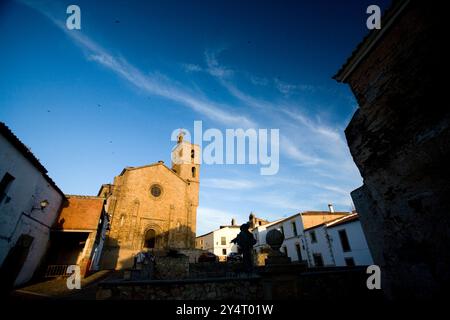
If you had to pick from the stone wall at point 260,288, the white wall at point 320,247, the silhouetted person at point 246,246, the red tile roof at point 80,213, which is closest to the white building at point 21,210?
the red tile roof at point 80,213

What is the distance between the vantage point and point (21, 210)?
9273mm

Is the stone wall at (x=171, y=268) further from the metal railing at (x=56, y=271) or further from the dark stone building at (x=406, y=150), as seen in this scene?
the dark stone building at (x=406, y=150)

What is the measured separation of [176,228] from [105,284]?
2004 centimetres

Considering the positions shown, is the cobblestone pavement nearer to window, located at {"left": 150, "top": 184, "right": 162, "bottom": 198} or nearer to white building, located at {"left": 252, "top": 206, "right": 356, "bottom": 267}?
window, located at {"left": 150, "top": 184, "right": 162, "bottom": 198}

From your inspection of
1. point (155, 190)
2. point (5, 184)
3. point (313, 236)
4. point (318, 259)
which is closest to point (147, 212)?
point (155, 190)

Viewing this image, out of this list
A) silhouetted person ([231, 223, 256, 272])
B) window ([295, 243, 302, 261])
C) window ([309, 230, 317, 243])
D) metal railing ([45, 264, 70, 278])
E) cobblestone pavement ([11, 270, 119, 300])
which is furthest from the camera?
window ([295, 243, 302, 261])

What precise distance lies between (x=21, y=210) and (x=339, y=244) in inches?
903

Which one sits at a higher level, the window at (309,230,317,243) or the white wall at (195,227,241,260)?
the white wall at (195,227,241,260)

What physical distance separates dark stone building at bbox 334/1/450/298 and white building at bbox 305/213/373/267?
15.9 metres

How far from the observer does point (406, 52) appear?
114 inches

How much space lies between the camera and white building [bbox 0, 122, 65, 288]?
803 centimetres

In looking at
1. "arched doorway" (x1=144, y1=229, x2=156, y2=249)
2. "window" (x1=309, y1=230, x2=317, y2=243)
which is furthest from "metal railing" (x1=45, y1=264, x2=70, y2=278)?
"window" (x1=309, y1=230, x2=317, y2=243)

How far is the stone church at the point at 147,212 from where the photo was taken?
20500 millimetres
